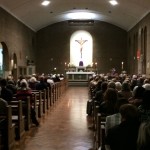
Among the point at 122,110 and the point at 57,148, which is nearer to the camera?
the point at 122,110

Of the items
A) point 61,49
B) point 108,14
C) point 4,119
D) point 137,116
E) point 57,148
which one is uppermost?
point 108,14

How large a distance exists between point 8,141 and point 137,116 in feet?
12.0

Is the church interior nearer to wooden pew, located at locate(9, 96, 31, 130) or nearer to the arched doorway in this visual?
the arched doorway

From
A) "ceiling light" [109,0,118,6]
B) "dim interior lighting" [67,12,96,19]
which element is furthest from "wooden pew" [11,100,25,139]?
"dim interior lighting" [67,12,96,19]

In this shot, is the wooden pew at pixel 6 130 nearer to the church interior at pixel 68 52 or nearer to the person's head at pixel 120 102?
the church interior at pixel 68 52

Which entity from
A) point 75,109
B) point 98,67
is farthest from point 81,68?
point 75,109

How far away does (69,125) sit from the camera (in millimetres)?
10078

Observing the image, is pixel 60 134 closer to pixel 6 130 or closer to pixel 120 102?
pixel 6 130

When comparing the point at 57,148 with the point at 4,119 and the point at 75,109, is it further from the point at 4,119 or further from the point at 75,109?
the point at 75,109

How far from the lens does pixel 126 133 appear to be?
4.03 meters

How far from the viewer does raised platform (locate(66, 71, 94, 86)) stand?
98.6 feet

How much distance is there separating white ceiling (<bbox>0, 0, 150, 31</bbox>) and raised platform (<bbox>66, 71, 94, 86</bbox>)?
16.5ft

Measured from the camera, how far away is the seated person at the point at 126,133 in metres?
4.00

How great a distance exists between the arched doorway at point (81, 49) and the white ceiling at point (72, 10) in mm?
2448
